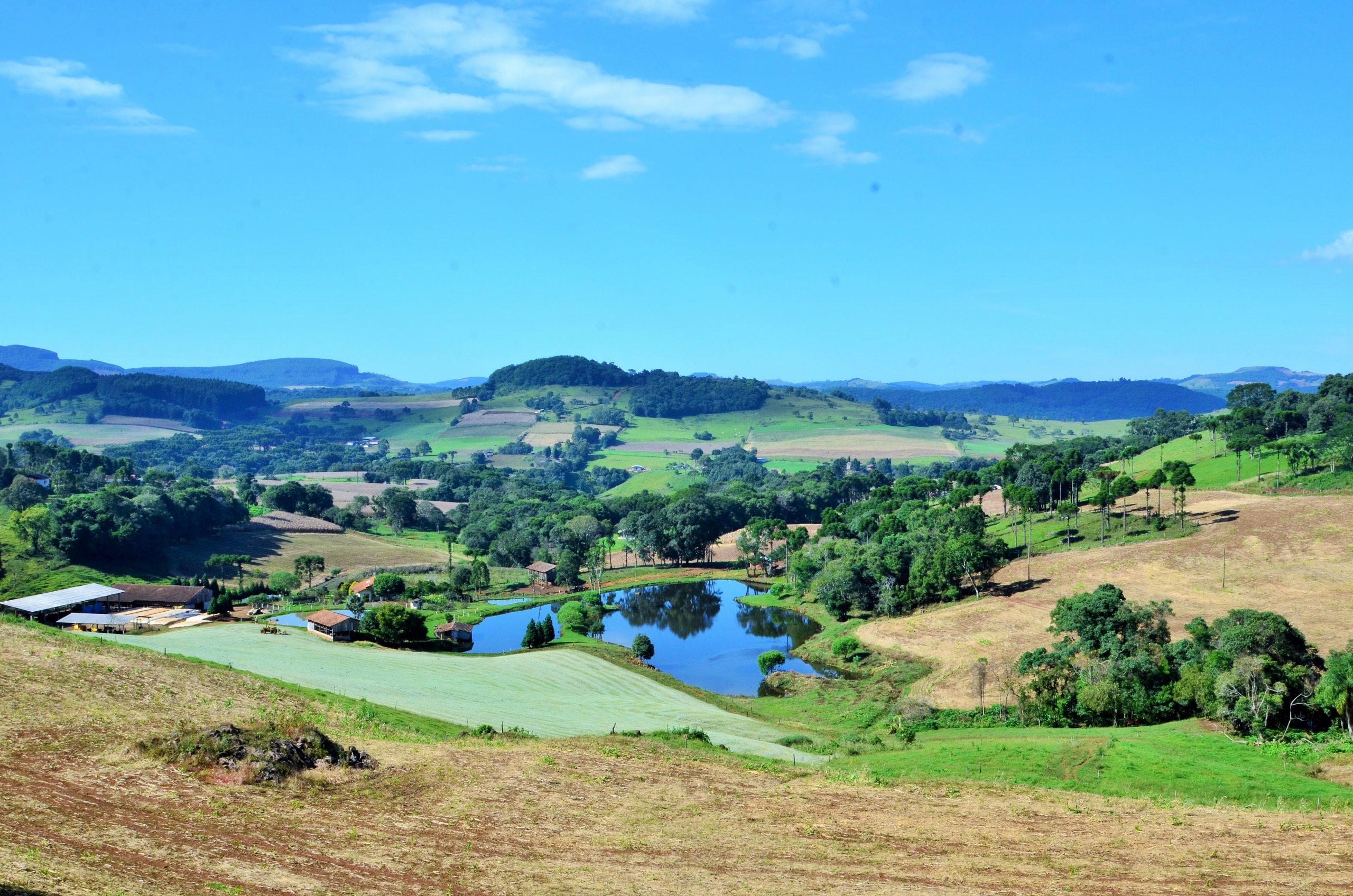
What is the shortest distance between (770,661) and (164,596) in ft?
176

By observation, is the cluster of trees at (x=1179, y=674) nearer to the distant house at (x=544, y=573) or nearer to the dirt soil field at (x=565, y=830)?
the dirt soil field at (x=565, y=830)

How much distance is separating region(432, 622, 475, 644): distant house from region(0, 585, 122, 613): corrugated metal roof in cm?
2809

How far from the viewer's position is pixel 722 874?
25.3m

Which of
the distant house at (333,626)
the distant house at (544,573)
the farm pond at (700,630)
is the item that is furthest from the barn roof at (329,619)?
the distant house at (544,573)

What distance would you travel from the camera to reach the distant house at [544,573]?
116 meters

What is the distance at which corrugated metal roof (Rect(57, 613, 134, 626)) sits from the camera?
70188 mm

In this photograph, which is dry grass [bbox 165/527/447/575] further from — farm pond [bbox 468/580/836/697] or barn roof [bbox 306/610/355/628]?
barn roof [bbox 306/610/355/628]

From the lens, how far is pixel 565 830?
28422mm

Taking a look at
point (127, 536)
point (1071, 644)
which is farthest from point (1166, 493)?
point (127, 536)

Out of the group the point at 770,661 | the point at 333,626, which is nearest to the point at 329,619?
the point at 333,626

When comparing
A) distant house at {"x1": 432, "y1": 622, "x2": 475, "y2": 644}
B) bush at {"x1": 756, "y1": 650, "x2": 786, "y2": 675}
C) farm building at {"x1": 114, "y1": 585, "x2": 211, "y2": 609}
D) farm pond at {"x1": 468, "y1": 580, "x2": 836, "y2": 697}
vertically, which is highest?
farm building at {"x1": 114, "y1": 585, "x2": 211, "y2": 609}

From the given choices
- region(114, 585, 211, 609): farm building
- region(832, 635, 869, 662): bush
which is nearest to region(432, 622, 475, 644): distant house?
region(114, 585, 211, 609): farm building

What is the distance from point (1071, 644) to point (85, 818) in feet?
163

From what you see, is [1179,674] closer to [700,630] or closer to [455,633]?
[700,630]
